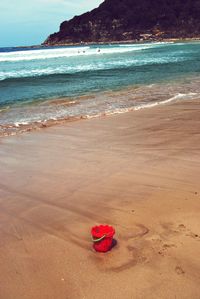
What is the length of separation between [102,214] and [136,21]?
4466 inches

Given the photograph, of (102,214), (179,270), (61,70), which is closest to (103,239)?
(179,270)

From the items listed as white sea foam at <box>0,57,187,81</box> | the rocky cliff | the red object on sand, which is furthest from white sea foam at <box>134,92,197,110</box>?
the rocky cliff

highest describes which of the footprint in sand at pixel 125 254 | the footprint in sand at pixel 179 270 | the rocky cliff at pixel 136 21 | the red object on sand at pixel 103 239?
the rocky cliff at pixel 136 21

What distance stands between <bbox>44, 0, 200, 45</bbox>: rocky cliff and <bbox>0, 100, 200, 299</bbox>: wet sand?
323 feet

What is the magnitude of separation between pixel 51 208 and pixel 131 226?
1.07 metres

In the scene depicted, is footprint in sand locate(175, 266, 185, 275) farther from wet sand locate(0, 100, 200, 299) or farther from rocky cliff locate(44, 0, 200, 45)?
rocky cliff locate(44, 0, 200, 45)

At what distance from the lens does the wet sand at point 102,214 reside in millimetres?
3033

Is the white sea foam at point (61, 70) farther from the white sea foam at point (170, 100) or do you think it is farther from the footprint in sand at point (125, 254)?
the footprint in sand at point (125, 254)

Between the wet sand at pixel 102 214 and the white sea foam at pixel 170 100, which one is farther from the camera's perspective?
the white sea foam at pixel 170 100

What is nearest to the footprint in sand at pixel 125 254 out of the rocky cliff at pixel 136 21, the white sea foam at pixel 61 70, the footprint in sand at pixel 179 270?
the footprint in sand at pixel 179 270

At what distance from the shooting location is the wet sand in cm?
303

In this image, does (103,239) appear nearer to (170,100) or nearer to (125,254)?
(125,254)

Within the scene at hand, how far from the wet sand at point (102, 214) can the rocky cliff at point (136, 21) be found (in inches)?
3875

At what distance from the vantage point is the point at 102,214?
4156 millimetres
